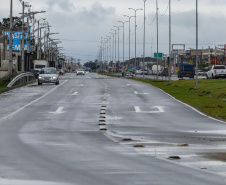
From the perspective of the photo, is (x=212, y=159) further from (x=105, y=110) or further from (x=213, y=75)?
(x=213, y=75)

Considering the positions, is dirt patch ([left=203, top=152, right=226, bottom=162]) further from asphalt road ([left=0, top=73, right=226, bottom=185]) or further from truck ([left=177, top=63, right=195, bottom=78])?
truck ([left=177, top=63, right=195, bottom=78])

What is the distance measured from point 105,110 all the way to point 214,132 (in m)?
10.1

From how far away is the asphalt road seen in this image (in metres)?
9.57

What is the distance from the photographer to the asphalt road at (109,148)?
9.57m

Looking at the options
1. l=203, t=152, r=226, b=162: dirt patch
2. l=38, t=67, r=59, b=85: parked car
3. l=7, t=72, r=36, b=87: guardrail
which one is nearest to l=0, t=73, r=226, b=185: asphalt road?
l=203, t=152, r=226, b=162: dirt patch

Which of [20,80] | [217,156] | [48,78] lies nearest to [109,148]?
[217,156]

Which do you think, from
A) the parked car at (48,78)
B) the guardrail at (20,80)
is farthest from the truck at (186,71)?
the parked car at (48,78)

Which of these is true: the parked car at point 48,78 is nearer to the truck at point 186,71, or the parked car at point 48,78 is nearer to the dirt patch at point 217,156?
the truck at point 186,71

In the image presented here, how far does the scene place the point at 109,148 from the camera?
544 inches

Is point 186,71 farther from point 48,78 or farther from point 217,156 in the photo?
point 217,156

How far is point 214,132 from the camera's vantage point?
1816 cm

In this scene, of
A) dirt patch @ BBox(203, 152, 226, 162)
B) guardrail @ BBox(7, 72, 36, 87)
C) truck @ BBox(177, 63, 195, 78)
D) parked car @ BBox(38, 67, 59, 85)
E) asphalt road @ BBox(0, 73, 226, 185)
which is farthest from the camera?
truck @ BBox(177, 63, 195, 78)

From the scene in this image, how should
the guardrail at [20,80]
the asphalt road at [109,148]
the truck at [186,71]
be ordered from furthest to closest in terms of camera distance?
the truck at [186,71] → the guardrail at [20,80] → the asphalt road at [109,148]

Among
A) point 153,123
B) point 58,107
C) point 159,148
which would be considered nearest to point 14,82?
point 58,107
